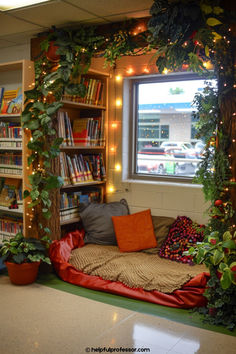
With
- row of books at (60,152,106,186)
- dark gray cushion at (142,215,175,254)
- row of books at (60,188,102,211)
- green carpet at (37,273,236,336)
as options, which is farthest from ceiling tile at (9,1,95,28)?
green carpet at (37,273,236,336)

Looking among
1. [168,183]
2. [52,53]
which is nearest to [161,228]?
[168,183]

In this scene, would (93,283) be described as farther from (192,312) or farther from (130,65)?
(130,65)

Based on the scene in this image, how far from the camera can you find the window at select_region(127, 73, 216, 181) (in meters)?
4.21

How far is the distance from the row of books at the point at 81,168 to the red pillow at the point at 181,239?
1130 millimetres

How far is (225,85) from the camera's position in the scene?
9.49 ft

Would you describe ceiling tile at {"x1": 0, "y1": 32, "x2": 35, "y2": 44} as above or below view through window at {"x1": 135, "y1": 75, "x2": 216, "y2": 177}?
above

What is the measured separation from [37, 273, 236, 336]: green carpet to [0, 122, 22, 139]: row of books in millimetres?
1506

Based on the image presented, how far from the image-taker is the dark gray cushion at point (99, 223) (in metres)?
4.22

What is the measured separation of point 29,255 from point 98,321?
1027mm

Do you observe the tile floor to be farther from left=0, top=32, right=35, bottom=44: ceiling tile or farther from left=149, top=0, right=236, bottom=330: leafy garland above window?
left=0, top=32, right=35, bottom=44: ceiling tile

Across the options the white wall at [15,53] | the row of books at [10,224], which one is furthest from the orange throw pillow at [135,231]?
the white wall at [15,53]

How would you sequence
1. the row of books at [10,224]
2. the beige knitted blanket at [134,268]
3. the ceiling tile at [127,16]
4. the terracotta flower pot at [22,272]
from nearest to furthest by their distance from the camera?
the beige knitted blanket at [134,268] < the ceiling tile at [127,16] < the terracotta flower pot at [22,272] < the row of books at [10,224]

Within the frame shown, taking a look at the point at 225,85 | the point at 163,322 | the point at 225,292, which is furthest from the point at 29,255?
the point at 225,85

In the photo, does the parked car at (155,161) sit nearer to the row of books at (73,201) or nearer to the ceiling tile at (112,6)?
the row of books at (73,201)
